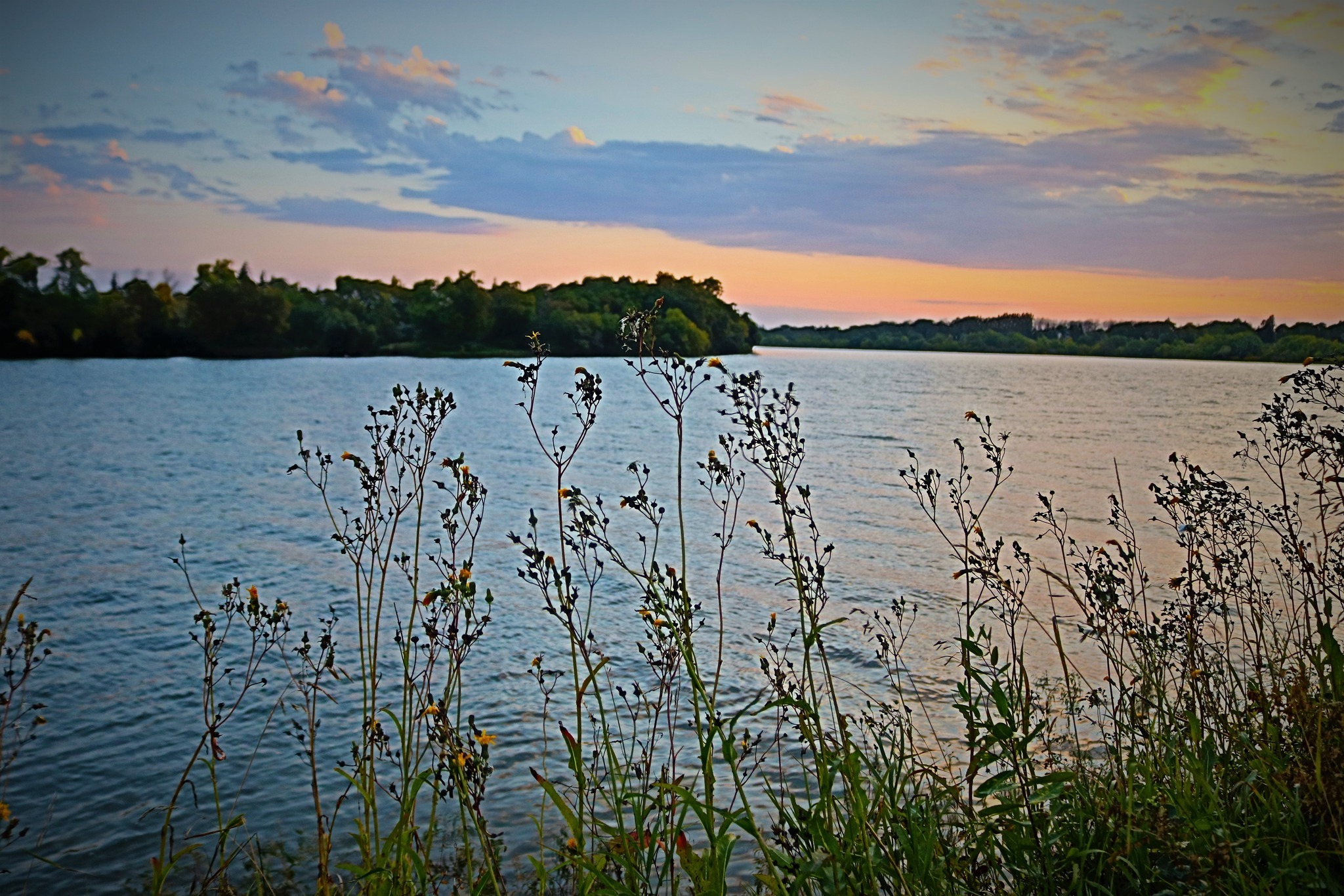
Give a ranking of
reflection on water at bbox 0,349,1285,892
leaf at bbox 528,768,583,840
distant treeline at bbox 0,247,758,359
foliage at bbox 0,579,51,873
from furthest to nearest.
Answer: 1. distant treeline at bbox 0,247,758,359
2. reflection on water at bbox 0,349,1285,892
3. foliage at bbox 0,579,51,873
4. leaf at bbox 528,768,583,840

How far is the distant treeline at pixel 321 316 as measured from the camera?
94062 mm

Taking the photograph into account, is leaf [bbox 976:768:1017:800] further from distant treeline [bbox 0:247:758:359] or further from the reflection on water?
distant treeline [bbox 0:247:758:359]

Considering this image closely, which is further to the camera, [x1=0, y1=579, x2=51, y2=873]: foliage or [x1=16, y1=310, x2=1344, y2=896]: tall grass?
[x1=0, y1=579, x2=51, y2=873]: foliage

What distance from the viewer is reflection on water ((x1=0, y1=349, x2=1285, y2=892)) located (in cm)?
700

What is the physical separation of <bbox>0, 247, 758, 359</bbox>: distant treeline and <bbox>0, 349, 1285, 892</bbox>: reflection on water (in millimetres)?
50580

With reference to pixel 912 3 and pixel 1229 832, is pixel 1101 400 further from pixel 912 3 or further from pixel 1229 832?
pixel 1229 832

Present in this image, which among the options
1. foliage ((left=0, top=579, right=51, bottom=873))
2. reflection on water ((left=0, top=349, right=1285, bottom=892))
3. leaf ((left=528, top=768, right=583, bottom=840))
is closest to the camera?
leaf ((left=528, top=768, right=583, bottom=840))

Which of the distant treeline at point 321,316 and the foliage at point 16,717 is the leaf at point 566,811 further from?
the distant treeline at point 321,316

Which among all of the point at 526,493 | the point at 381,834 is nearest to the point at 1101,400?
the point at 526,493

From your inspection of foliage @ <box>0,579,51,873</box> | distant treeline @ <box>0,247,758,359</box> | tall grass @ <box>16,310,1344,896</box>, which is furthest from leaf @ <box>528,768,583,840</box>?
distant treeline @ <box>0,247,758,359</box>

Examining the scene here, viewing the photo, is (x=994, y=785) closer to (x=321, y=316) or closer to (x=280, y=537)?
(x=280, y=537)

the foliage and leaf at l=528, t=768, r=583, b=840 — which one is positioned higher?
leaf at l=528, t=768, r=583, b=840

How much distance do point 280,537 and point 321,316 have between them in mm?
116892

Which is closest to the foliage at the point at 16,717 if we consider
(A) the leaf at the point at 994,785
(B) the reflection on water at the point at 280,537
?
(B) the reflection on water at the point at 280,537
